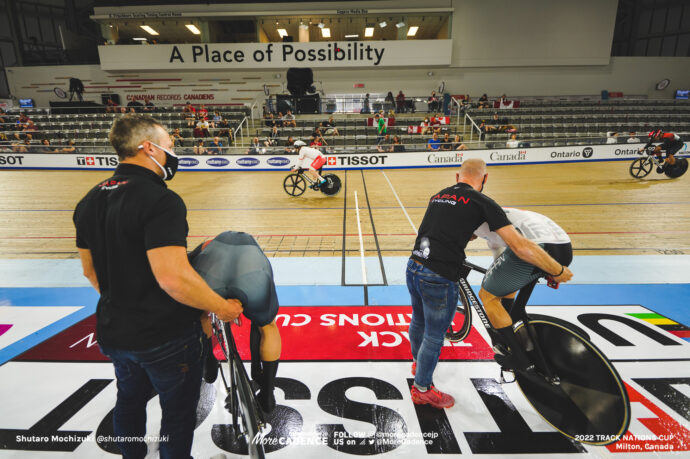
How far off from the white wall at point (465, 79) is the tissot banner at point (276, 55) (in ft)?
2.47

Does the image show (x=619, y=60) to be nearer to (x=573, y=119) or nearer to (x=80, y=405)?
(x=573, y=119)

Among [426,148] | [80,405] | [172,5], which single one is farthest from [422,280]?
[172,5]

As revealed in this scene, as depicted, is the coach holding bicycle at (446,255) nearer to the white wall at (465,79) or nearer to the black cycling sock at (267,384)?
the black cycling sock at (267,384)

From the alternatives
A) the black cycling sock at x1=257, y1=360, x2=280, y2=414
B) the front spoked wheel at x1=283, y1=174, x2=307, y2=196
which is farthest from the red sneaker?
the front spoked wheel at x1=283, y1=174, x2=307, y2=196

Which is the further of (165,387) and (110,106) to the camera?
(110,106)

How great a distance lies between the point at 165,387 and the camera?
4.85ft

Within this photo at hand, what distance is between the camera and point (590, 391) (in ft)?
6.52

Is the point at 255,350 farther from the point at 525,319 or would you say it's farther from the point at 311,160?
the point at 311,160

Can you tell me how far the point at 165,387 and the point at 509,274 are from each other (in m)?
1.96

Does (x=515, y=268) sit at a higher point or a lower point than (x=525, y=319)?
higher

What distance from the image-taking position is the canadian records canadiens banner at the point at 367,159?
1398 centimetres

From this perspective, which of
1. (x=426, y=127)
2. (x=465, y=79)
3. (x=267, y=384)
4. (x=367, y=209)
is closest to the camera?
(x=267, y=384)

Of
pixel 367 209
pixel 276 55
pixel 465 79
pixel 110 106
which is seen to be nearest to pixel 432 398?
pixel 367 209

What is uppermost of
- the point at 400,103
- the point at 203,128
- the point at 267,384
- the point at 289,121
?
the point at 400,103
